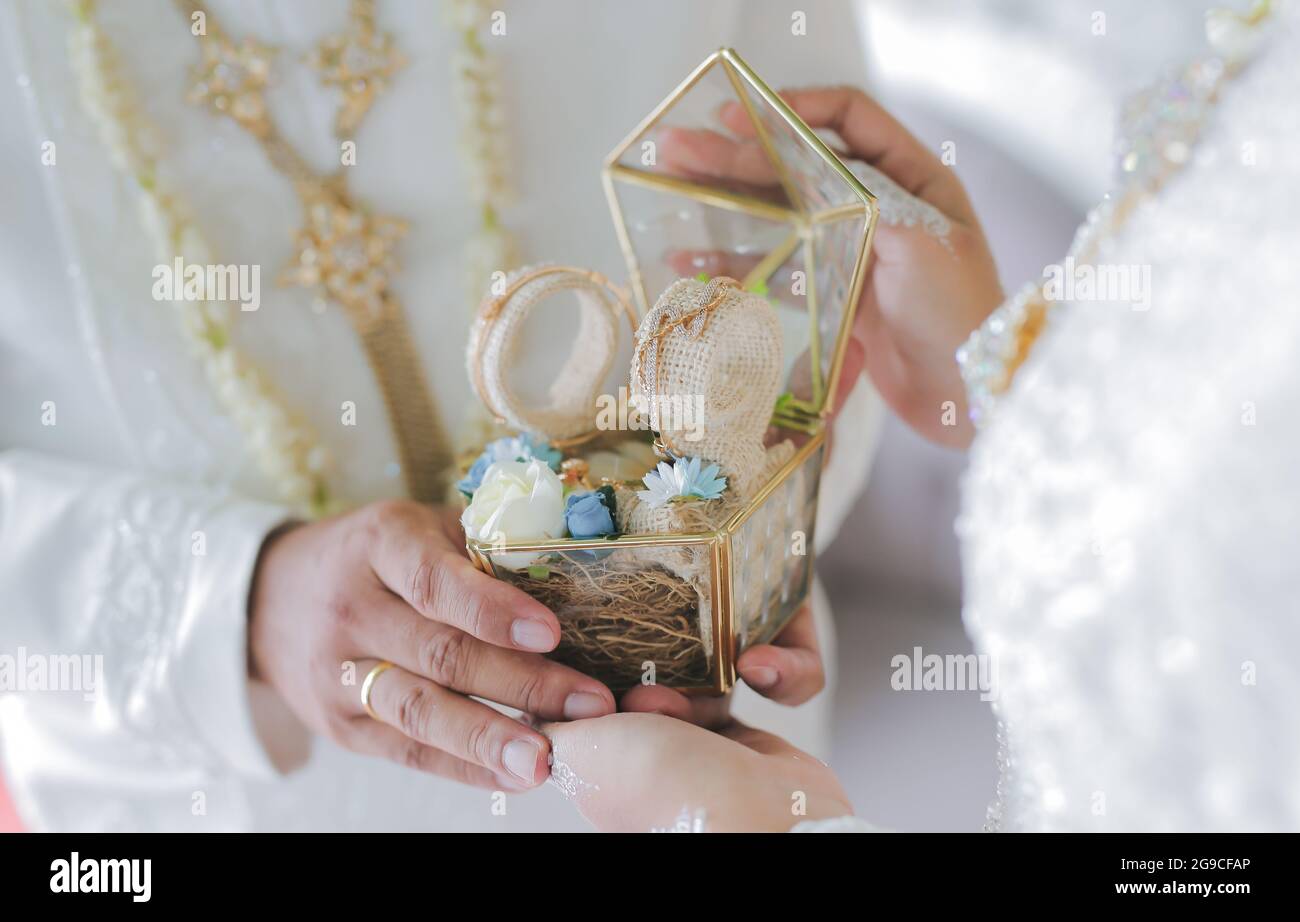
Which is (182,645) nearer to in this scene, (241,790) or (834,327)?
(241,790)

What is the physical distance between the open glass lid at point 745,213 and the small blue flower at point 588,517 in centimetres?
16

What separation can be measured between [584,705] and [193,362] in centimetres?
44

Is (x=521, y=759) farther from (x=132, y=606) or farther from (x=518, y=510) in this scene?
(x=132, y=606)

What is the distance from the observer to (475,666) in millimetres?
533

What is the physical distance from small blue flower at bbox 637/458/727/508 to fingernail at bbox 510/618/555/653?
9 cm

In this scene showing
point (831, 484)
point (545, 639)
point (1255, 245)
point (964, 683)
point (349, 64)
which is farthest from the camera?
point (964, 683)

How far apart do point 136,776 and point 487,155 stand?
1.96 ft

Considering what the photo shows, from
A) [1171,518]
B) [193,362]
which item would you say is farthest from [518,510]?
A: [193,362]

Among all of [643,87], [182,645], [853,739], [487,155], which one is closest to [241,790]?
[182,645]

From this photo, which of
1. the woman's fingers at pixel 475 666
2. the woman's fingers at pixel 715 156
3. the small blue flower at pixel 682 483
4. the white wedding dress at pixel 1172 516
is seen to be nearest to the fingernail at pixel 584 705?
the woman's fingers at pixel 475 666

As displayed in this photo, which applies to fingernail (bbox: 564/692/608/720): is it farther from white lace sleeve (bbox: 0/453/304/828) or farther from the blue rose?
white lace sleeve (bbox: 0/453/304/828)

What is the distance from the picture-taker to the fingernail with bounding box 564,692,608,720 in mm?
495

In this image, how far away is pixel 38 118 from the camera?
0.65m

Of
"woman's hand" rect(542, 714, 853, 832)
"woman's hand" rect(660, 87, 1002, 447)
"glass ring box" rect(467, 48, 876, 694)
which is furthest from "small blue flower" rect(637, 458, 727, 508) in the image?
"woman's hand" rect(660, 87, 1002, 447)
